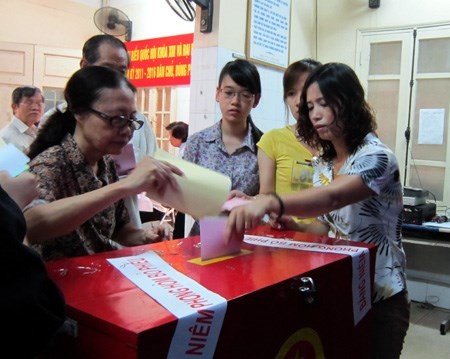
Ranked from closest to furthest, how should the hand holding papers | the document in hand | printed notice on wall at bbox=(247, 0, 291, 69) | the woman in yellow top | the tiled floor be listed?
the document in hand, the hand holding papers, the woman in yellow top, the tiled floor, printed notice on wall at bbox=(247, 0, 291, 69)

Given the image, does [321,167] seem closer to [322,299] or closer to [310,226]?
[310,226]

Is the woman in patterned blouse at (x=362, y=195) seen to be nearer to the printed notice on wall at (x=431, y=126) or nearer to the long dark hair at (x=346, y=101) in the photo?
the long dark hair at (x=346, y=101)

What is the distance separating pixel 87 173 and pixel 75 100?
0.21 m

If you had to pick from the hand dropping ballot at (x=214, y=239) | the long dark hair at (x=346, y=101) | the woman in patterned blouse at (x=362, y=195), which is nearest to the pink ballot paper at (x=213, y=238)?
the hand dropping ballot at (x=214, y=239)

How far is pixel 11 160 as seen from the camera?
0.80 meters

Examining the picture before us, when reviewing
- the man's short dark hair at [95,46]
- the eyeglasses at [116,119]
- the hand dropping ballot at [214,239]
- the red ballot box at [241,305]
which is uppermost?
the man's short dark hair at [95,46]

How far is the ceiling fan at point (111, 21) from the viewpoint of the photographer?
5.18 meters

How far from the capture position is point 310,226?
1.43 metres

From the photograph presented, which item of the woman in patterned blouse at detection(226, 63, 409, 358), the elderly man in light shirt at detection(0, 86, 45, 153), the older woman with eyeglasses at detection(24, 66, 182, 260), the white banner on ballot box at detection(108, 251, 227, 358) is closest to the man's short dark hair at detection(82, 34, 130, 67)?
the older woman with eyeglasses at detection(24, 66, 182, 260)

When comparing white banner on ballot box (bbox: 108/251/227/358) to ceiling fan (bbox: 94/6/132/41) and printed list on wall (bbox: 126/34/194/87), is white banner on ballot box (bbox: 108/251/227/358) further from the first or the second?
ceiling fan (bbox: 94/6/132/41)

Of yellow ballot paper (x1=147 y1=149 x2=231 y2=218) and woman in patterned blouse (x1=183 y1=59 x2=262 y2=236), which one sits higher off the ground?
woman in patterned blouse (x1=183 y1=59 x2=262 y2=236)

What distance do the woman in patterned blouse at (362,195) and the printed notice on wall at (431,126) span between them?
2.84m

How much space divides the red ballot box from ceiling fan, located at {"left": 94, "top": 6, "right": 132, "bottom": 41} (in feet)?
15.4

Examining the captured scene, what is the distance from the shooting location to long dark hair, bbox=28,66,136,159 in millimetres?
1191
